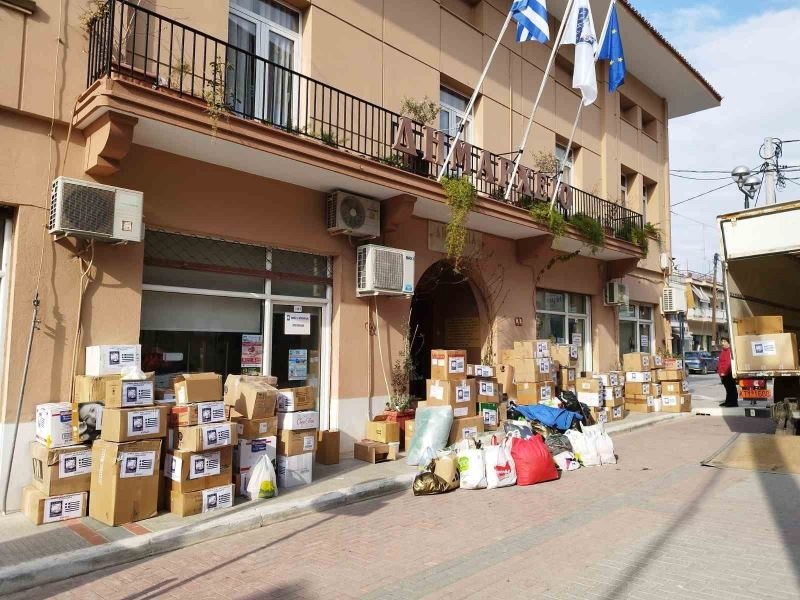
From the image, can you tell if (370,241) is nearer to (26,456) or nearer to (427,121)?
(427,121)

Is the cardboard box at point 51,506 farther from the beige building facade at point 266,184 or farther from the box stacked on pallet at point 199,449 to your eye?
the box stacked on pallet at point 199,449

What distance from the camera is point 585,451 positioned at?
28.7ft

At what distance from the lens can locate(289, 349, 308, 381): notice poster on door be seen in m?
8.90

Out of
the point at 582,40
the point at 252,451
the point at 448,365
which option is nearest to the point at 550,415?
the point at 448,365

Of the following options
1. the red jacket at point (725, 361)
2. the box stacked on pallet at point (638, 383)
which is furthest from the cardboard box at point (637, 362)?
the red jacket at point (725, 361)

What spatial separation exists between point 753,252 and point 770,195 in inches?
432

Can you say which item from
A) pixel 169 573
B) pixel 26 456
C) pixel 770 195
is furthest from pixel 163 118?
pixel 770 195

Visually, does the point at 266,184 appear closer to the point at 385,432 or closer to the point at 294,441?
the point at 294,441

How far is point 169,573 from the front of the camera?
474cm

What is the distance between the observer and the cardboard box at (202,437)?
5953 mm

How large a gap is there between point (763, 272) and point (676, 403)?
5470mm

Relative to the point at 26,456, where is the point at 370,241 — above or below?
above

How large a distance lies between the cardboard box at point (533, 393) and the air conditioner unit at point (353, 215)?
4.37 m

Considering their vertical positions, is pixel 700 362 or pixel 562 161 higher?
pixel 562 161
